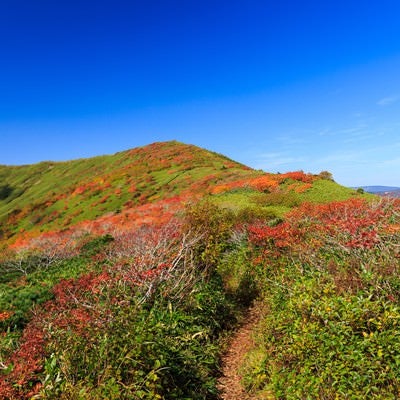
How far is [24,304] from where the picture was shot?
39.0 feet

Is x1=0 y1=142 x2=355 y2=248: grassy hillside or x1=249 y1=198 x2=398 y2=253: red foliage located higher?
x1=0 y1=142 x2=355 y2=248: grassy hillside

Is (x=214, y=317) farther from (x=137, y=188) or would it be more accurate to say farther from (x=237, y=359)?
(x=137, y=188)

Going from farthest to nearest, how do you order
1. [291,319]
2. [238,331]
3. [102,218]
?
[102,218]
[238,331]
[291,319]

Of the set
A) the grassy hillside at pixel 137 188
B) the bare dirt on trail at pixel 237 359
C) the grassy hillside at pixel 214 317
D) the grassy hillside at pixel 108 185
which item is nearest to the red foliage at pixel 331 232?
the grassy hillside at pixel 214 317

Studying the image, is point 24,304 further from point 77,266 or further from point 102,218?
point 102,218

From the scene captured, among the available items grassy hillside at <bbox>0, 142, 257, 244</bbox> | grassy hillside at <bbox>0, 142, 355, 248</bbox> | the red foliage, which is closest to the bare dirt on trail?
the red foliage

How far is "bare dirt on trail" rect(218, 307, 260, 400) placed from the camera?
26.8 feet

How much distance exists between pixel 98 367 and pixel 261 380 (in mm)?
3742

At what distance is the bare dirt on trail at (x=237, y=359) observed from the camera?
26.8 ft

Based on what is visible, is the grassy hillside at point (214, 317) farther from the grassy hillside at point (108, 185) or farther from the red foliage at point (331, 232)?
the grassy hillside at point (108, 185)

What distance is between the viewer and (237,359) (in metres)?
9.73

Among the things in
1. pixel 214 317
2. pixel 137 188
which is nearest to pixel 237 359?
pixel 214 317

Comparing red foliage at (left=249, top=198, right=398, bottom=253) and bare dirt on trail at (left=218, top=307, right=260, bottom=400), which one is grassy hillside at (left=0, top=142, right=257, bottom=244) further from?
bare dirt on trail at (left=218, top=307, right=260, bottom=400)

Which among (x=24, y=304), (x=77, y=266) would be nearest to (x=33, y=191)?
(x=77, y=266)
